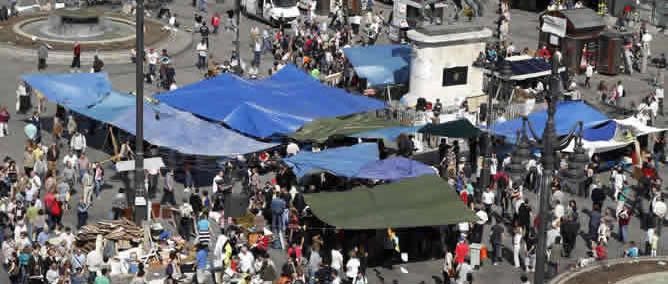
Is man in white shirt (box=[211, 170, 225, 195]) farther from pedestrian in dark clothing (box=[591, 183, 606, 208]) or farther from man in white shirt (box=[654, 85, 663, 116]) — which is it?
man in white shirt (box=[654, 85, 663, 116])

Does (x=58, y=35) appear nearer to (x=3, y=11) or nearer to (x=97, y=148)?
(x=3, y=11)

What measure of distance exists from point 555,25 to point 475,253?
22.6m

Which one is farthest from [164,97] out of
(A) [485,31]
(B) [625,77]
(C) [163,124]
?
(B) [625,77]

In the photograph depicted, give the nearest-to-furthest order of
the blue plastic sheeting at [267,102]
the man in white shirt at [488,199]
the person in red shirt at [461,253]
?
the person in red shirt at [461,253] < the man in white shirt at [488,199] < the blue plastic sheeting at [267,102]

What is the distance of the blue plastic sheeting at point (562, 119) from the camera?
139 ft

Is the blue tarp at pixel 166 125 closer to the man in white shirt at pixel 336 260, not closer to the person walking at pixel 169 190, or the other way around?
the person walking at pixel 169 190

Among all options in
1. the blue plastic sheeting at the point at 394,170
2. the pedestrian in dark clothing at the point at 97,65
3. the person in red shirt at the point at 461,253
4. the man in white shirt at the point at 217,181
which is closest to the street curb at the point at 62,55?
the pedestrian in dark clothing at the point at 97,65

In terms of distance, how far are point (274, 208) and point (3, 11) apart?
30.4 metres

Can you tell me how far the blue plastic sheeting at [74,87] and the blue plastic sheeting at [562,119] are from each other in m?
13.8

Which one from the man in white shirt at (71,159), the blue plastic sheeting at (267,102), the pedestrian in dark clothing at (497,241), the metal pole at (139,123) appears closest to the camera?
the metal pole at (139,123)

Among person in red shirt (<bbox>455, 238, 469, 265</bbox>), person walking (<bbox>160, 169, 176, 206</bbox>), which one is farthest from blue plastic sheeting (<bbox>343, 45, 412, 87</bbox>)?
person in red shirt (<bbox>455, 238, 469, 265</bbox>)

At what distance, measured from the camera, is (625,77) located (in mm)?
56156

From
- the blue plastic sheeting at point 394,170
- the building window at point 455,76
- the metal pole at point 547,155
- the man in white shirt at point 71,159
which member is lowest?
the man in white shirt at point 71,159

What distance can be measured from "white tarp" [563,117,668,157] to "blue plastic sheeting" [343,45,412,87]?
8312 millimetres
